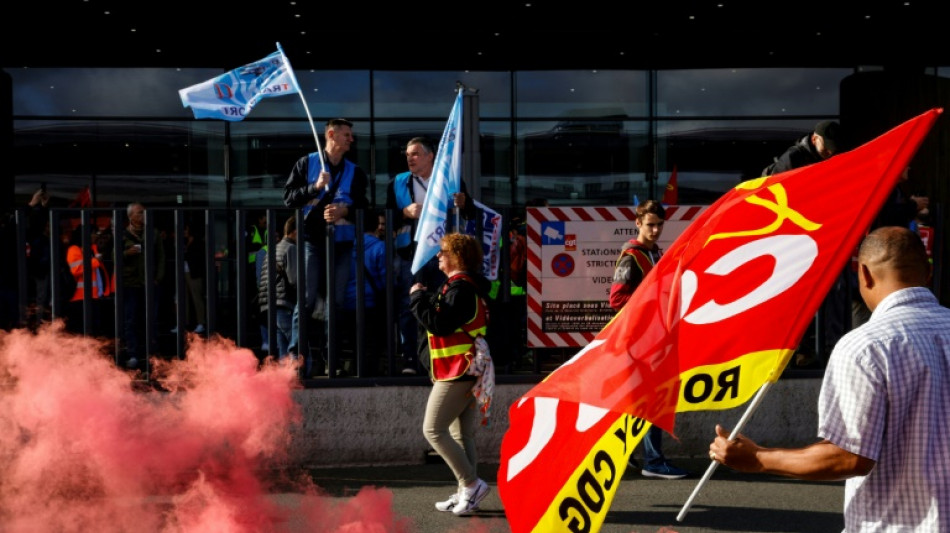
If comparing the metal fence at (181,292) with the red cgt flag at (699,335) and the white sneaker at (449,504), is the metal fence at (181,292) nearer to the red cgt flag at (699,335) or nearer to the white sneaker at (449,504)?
the white sneaker at (449,504)

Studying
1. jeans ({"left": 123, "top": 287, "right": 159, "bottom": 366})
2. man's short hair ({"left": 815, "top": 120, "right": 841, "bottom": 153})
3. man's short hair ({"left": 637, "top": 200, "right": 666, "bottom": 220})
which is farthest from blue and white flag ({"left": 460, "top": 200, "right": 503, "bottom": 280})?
man's short hair ({"left": 815, "top": 120, "right": 841, "bottom": 153})

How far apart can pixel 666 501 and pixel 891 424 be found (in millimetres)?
4418

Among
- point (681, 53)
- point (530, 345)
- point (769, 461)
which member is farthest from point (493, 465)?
point (681, 53)

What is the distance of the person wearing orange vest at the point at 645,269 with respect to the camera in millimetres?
7844

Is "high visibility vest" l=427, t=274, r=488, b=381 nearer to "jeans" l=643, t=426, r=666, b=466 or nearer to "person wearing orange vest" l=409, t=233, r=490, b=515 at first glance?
"person wearing orange vest" l=409, t=233, r=490, b=515

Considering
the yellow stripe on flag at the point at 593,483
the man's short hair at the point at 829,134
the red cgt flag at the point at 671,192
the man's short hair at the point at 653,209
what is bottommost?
the yellow stripe on flag at the point at 593,483

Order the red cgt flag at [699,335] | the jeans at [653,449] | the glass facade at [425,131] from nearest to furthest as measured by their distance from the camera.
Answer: the red cgt flag at [699,335], the jeans at [653,449], the glass facade at [425,131]

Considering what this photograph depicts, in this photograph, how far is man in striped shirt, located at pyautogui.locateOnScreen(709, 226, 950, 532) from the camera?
3086mm

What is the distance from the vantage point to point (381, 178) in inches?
734

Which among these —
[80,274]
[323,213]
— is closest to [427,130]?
[323,213]

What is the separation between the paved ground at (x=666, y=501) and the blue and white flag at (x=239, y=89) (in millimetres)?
2883

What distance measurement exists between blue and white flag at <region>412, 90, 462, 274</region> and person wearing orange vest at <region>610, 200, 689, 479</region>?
1337 millimetres

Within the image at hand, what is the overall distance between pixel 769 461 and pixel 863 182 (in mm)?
1333

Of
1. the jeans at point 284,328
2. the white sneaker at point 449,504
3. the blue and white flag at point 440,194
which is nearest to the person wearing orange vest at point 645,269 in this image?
the blue and white flag at point 440,194
